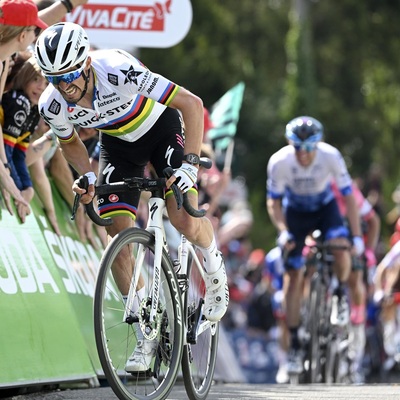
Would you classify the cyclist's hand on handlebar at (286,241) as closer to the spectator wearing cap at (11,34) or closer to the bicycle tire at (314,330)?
the bicycle tire at (314,330)

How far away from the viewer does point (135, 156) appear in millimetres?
7504

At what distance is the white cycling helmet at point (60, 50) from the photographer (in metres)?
6.74

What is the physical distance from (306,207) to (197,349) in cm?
491

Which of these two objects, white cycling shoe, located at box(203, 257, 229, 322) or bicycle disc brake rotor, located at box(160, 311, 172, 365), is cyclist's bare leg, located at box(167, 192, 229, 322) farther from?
bicycle disc brake rotor, located at box(160, 311, 172, 365)

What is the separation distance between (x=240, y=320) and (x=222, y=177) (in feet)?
29.2

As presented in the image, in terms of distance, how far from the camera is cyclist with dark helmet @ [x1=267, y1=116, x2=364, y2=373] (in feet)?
40.7

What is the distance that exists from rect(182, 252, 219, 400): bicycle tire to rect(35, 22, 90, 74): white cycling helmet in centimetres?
172

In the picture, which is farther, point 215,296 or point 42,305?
point 42,305

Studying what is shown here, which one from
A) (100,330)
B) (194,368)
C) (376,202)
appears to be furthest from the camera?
(376,202)

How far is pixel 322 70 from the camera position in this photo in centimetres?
4619

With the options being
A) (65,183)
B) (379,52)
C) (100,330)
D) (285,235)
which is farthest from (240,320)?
(379,52)

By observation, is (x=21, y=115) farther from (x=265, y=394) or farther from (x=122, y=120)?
(x=265, y=394)

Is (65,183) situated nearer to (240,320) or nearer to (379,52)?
(240,320)

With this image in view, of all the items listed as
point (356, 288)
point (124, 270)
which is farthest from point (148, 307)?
point (356, 288)
